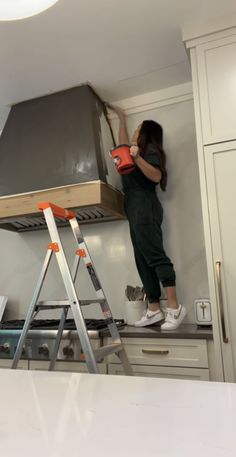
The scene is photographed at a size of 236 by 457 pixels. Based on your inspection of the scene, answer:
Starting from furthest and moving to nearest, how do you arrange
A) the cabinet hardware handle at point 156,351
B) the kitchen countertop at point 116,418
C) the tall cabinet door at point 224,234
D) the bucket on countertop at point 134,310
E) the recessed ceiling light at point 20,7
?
the bucket on countertop at point 134,310 → the cabinet hardware handle at point 156,351 → the tall cabinet door at point 224,234 → the recessed ceiling light at point 20,7 → the kitchen countertop at point 116,418

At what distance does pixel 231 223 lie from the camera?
158 cm

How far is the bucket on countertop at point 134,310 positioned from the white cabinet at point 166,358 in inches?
12.8

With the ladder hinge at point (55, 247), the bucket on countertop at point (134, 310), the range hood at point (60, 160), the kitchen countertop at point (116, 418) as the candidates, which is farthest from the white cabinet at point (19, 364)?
the kitchen countertop at point (116, 418)

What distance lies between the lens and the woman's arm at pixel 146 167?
194 cm

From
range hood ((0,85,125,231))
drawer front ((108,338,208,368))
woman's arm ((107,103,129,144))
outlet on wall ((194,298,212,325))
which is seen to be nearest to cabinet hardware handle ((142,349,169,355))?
drawer front ((108,338,208,368))

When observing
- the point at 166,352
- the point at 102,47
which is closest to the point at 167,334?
the point at 166,352

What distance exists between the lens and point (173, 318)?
5.98 ft

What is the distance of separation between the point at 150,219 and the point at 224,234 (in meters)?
0.54

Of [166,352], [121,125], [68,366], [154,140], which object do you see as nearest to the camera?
[166,352]

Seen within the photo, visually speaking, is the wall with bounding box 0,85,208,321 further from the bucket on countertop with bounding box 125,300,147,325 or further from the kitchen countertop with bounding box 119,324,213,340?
the kitchen countertop with bounding box 119,324,213,340

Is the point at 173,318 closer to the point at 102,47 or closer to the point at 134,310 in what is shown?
the point at 134,310

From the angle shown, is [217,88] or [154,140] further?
[154,140]

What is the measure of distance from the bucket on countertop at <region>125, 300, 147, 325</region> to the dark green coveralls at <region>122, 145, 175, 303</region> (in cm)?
8

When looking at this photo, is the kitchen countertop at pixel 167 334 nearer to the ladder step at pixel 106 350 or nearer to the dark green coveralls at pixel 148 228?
the ladder step at pixel 106 350
